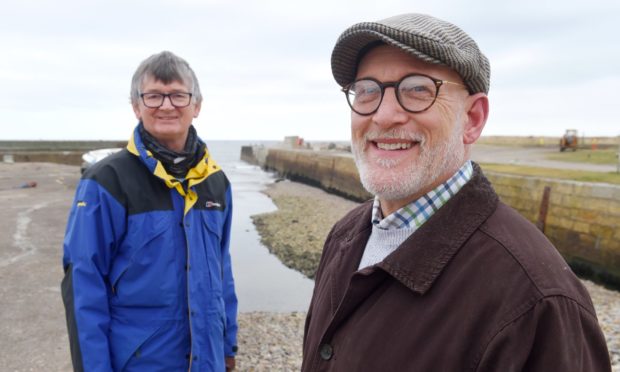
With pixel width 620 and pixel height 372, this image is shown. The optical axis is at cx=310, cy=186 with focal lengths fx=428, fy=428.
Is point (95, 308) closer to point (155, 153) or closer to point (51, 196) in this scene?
point (155, 153)

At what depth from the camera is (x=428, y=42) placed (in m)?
1.37

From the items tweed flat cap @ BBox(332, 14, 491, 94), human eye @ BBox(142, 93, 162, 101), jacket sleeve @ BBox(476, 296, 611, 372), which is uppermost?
tweed flat cap @ BBox(332, 14, 491, 94)

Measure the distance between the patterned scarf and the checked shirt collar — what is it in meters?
1.52

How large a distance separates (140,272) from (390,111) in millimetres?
1663

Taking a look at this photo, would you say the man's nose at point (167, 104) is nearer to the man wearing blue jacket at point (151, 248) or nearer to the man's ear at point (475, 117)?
the man wearing blue jacket at point (151, 248)

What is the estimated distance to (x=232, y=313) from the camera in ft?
9.62

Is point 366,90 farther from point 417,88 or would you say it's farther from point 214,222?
point 214,222

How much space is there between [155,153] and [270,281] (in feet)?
23.1

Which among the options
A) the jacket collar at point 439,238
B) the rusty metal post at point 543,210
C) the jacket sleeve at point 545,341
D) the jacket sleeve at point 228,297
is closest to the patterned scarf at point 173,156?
the jacket sleeve at point 228,297

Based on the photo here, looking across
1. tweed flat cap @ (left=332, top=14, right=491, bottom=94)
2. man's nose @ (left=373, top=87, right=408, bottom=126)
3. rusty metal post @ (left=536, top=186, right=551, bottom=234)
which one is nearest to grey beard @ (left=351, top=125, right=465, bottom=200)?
man's nose @ (left=373, top=87, right=408, bottom=126)

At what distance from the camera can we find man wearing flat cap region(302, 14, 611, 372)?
111 cm

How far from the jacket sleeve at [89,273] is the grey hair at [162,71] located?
0.68 meters

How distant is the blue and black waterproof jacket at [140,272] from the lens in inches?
86.3

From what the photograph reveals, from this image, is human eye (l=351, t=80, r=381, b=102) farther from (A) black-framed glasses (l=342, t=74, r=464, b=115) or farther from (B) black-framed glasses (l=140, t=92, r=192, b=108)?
(B) black-framed glasses (l=140, t=92, r=192, b=108)
